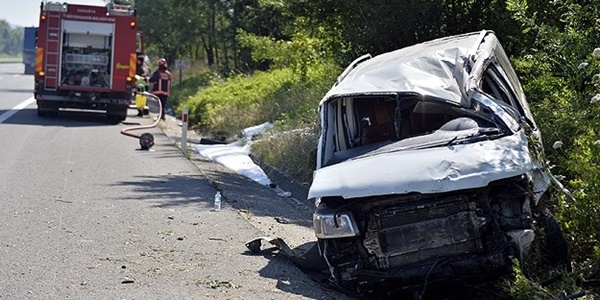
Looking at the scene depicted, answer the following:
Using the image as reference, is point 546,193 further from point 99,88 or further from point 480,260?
point 99,88

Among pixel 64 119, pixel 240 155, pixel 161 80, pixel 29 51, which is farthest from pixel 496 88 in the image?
pixel 29 51

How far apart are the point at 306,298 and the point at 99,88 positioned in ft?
62.6

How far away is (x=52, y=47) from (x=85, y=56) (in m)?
0.90

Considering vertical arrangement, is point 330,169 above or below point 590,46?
below

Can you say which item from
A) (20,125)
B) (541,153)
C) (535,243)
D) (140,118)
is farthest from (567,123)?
(140,118)

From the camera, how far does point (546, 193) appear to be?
25.7ft

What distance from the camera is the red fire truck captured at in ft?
83.1

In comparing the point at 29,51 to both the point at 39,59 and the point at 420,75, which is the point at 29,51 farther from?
the point at 420,75

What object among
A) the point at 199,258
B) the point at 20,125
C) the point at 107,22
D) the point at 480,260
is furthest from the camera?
the point at 107,22

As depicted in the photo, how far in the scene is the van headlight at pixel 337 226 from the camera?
7441 mm

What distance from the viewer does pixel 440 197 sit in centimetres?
730

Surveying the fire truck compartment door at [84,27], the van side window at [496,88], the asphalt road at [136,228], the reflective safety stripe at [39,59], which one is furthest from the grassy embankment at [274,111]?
the van side window at [496,88]

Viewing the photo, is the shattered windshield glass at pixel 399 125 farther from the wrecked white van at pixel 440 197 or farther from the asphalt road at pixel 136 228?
the asphalt road at pixel 136 228

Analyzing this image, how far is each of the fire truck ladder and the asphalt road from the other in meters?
7.16
